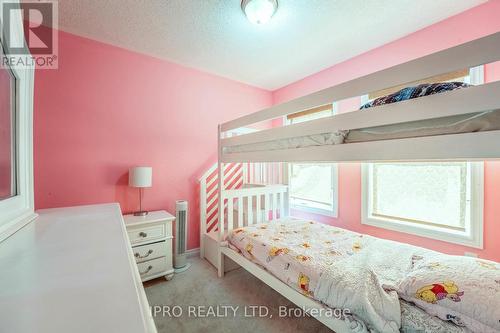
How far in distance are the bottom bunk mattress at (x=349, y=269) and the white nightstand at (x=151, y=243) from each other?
699 mm

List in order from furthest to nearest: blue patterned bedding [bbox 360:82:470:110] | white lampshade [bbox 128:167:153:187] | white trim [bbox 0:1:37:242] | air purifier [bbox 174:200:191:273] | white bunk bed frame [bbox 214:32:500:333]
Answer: air purifier [bbox 174:200:191:273], white lampshade [bbox 128:167:153:187], white trim [bbox 0:1:37:242], blue patterned bedding [bbox 360:82:470:110], white bunk bed frame [bbox 214:32:500:333]

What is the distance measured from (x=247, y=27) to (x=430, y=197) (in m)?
2.42

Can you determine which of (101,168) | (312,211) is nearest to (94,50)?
(101,168)

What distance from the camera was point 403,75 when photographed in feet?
3.03

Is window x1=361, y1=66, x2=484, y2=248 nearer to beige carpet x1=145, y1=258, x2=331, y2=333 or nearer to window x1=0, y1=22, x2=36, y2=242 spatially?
beige carpet x1=145, y1=258, x2=331, y2=333

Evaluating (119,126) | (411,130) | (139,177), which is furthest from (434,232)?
(119,126)

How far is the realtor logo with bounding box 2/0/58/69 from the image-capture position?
1.02m

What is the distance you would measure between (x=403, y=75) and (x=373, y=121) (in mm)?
230

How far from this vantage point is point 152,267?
6.63 ft

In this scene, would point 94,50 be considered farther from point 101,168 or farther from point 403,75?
point 403,75

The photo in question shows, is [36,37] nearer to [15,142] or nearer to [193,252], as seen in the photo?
[15,142]

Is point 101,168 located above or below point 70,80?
below

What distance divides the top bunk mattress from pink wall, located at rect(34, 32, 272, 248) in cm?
167

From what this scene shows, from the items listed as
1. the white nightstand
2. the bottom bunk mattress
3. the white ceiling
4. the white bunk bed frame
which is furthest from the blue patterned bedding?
the white nightstand
